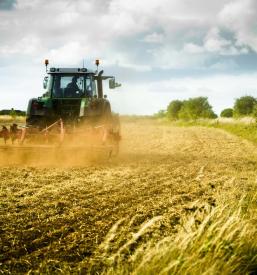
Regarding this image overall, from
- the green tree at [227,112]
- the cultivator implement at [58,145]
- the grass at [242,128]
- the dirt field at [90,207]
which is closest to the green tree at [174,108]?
the green tree at [227,112]

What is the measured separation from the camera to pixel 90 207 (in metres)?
5.43

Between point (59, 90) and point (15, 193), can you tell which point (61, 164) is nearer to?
point (59, 90)

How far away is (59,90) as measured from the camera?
10.8m

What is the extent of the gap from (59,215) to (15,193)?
1.43 meters

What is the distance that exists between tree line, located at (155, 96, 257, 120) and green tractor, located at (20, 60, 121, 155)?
3717 cm

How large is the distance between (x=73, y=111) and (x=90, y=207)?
5.50 meters

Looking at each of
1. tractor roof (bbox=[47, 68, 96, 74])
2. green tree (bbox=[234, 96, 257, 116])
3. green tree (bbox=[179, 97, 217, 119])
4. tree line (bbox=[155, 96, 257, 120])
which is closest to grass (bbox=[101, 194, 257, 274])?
tractor roof (bbox=[47, 68, 96, 74])

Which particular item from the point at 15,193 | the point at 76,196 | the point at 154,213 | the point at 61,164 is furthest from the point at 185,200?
the point at 61,164

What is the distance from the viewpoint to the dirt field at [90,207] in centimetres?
366

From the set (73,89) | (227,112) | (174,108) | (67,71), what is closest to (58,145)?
(73,89)

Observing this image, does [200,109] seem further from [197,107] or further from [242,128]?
[242,128]

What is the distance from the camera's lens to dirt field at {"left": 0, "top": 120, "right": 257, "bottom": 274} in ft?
12.0

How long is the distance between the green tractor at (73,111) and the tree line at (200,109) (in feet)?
122

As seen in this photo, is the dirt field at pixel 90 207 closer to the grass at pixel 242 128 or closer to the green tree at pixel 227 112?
the grass at pixel 242 128
